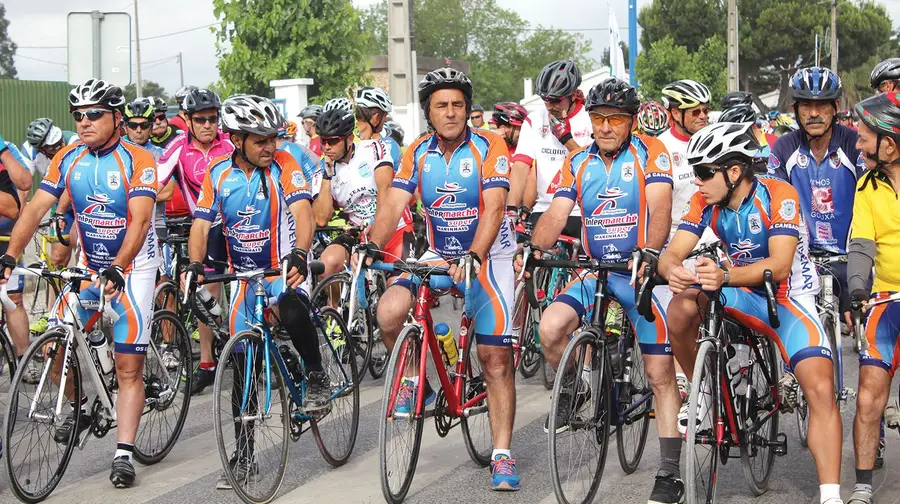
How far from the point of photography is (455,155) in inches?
271

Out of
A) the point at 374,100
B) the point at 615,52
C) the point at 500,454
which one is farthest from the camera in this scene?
the point at 615,52

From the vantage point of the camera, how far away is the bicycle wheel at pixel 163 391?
746 centimetres

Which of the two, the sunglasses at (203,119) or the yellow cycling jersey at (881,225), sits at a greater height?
the sunglasses at (203,119)

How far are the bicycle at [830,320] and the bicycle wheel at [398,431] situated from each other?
2.15 meters

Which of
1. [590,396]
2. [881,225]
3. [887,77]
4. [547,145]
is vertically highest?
[887,77]

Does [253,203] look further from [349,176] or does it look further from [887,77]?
[887,77]

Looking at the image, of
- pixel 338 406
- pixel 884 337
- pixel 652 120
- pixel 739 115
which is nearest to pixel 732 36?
pixel 652 120

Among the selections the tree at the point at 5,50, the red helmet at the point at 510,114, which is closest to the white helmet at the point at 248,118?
the red helmet at the point at 510,114

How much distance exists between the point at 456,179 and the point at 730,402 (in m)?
2.10

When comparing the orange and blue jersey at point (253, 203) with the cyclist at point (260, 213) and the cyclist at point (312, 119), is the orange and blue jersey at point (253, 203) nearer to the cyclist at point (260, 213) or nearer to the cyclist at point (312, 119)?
the cyclist at point (260, 213)

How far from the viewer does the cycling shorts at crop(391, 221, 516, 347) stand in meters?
6.75

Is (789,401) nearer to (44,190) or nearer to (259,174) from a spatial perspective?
(259,174)

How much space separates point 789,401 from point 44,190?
14.9 ft

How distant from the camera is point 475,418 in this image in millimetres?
7219
